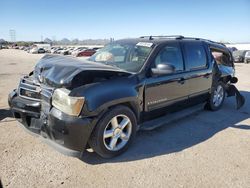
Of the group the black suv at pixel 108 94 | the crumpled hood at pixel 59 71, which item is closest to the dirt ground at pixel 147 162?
the black suv at pixel 108 94

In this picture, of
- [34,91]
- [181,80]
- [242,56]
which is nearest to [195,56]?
[181,80]

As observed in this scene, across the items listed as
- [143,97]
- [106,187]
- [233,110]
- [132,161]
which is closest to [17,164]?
[106,187]

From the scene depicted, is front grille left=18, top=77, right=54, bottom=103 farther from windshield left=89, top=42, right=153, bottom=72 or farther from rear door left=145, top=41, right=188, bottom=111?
rear door left=145, top=41, right=188, bottom=111

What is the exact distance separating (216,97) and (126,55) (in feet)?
9.82

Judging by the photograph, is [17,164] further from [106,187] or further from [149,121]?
[149,121]

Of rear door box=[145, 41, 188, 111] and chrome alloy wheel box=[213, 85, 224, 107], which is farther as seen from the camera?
chrome alloy wheel box=[213, 85, 224, 107]

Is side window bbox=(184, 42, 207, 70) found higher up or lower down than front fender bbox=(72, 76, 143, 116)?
higher up

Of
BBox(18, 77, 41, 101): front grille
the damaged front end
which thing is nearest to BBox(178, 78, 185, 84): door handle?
the damaged front end

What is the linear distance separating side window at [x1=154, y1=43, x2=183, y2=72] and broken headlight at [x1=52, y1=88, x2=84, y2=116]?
5.61 feet

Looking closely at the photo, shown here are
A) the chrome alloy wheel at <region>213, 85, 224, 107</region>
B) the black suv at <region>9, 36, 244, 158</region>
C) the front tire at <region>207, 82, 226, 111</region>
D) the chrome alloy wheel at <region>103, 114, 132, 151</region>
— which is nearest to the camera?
the black suv at <region>9, 36, 244, 158</region>

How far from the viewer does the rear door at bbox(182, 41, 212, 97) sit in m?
4.96

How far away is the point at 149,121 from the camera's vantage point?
4289mm

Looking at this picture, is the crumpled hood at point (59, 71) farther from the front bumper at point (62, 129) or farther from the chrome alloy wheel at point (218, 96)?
the chrome alloy wheel at point (218, 96)

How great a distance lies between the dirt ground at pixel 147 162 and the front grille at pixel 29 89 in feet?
2.70
